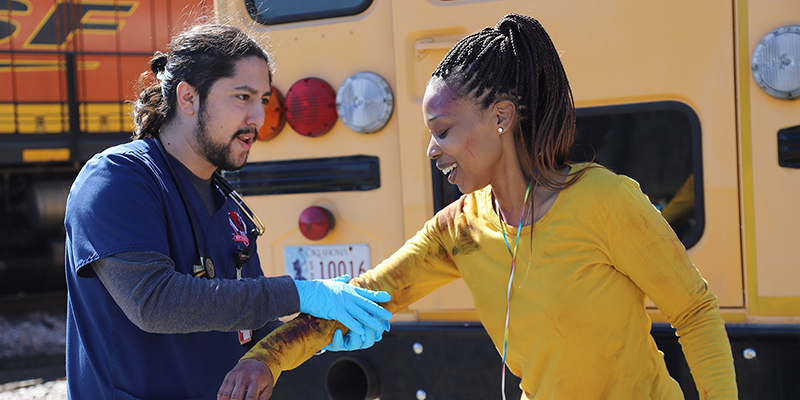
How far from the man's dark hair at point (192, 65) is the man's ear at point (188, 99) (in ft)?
0.04

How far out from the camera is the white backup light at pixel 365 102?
92.0 inches

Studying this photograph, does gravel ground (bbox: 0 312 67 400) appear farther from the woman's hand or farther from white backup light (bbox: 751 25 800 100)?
white backup light (bbox: 751 25 800 100)

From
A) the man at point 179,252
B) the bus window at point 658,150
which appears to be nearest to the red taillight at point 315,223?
the man at point 179,252

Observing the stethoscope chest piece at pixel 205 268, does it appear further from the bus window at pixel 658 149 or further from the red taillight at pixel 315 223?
the bus window at pixel 658 149

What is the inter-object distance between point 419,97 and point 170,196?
1.00 metres

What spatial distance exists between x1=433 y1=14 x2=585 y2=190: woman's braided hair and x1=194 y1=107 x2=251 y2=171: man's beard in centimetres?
63

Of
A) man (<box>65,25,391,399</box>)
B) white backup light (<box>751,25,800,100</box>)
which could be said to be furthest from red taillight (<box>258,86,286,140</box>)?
white backup light (<box>751,25,800,100</box>)

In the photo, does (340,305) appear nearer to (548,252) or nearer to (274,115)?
(548,252)

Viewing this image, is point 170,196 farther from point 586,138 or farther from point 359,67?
point 586,138

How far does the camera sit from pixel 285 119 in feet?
8.19

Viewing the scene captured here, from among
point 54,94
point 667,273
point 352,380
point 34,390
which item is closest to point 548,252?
point 667,273

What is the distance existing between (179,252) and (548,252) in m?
0.88

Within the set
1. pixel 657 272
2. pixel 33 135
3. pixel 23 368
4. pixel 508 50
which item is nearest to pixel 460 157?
pixel 508 50

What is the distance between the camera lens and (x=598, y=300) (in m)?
1.48
